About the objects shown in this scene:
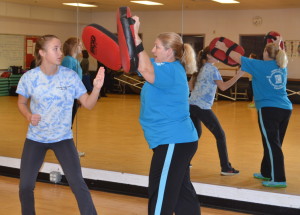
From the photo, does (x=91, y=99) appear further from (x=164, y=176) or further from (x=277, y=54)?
(x=277, y=54)

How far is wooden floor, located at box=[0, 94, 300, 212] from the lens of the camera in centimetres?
512

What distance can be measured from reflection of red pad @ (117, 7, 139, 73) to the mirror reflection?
2183mm

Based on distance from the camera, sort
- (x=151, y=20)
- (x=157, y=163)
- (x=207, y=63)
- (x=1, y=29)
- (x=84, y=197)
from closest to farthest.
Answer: (x=157, y=163) < (x=84, y=197) < (x=207, y=63) < (x=151, y=20) < (x=1, y=29)

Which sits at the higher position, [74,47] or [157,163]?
[74,47]

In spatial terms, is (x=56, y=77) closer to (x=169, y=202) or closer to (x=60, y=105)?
(x=60, y=105)

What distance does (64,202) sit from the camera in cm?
480

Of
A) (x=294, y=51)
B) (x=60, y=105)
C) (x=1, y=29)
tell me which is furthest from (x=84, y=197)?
(x=1, y=29)

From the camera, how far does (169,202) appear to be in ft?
10.2

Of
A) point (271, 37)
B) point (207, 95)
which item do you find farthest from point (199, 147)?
point (271, 37)

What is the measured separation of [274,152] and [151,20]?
175 centimetres

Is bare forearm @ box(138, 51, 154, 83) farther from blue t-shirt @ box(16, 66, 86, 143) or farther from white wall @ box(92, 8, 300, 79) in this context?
white wall @ box(92, 8, 300, 79)

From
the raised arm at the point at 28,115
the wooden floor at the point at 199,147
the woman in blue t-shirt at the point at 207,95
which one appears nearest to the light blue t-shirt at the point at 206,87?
the woman in blue t-shirt at the point at 207,95

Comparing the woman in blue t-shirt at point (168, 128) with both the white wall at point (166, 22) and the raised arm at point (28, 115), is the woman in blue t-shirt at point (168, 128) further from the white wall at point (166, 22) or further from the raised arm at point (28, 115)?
the white wall at point (166, 22)

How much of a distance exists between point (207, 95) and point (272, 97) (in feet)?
2.14
